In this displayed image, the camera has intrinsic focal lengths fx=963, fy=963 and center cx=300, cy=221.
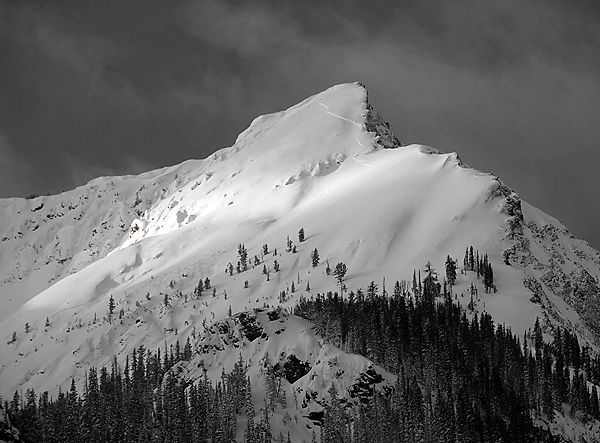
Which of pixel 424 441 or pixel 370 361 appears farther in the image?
pixel 370 361

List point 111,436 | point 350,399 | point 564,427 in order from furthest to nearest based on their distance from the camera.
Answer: point 564,427, point 350,399, point 111,436

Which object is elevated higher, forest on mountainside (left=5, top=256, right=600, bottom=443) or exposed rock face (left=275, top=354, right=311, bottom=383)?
exposed rock face (left=275, top=354, right=311, bottom=383)

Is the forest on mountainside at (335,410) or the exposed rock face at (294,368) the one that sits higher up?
the exposed rock face at (294,368)

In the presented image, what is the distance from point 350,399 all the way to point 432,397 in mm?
24404

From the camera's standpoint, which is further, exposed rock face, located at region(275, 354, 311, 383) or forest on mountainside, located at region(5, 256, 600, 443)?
exposed rock face, located at region(275, 354, 311, 383)

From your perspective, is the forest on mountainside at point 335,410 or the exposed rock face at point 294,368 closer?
the forest on mountainside at point 335,410

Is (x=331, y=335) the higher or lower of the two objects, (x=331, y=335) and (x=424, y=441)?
the higher

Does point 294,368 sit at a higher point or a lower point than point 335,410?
higher

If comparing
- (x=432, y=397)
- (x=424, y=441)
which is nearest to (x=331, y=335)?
(x=432, y=397)

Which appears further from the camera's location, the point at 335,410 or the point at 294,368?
the point at 294,368

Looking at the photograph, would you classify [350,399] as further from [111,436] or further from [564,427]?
[564,427]

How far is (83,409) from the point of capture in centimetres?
17462

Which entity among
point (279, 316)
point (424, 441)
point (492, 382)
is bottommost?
point (424, 441)

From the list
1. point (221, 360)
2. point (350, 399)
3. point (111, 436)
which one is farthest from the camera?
point (221, 360)
